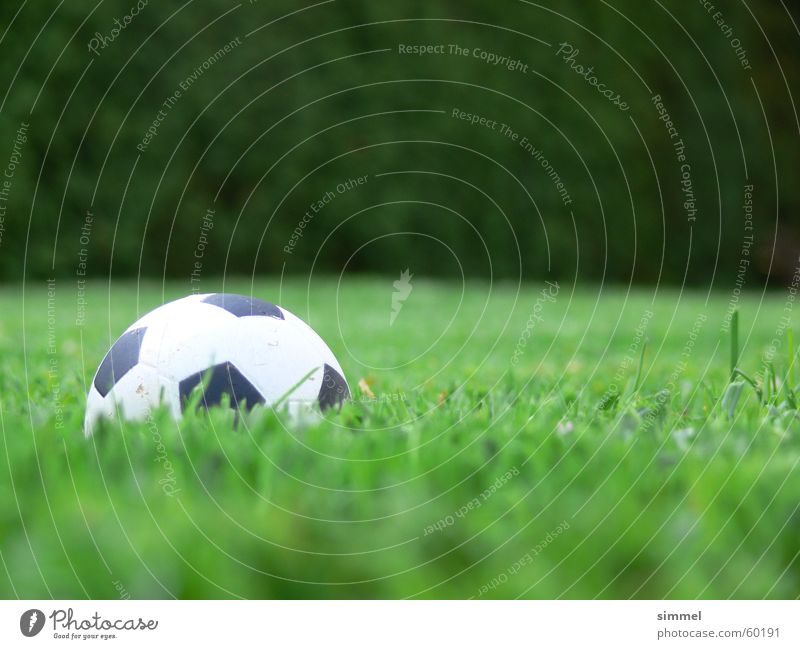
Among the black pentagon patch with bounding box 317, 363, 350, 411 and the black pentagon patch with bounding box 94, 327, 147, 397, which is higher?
the black pentagon patch with bounding box 94, 327, 147, 397

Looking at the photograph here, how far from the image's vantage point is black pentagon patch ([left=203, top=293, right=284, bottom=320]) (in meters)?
2.08

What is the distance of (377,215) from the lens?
10.8 metres

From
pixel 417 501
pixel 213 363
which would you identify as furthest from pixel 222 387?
pixel 417 501

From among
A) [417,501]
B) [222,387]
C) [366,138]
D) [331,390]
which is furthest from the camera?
[366,138]

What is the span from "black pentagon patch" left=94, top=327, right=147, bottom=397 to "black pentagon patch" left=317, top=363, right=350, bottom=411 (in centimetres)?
42

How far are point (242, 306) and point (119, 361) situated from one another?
302 millimetres

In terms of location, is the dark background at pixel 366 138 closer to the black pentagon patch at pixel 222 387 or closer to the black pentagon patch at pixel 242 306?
the black pentagon patch at pixel 242 306

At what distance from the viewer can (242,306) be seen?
210 centimetres

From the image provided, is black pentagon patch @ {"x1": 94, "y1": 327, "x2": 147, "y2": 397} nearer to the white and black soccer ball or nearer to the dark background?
the white and black soccer ball

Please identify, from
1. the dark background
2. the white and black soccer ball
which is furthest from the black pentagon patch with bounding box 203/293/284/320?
the dark background

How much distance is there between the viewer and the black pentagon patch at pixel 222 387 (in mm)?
1924

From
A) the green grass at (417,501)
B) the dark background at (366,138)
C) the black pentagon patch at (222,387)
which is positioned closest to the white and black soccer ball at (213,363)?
the black pentagon patch at (222,387)

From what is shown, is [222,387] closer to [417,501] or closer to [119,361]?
[119,361]
